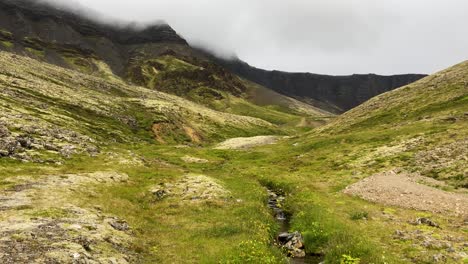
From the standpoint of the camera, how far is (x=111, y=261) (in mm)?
22875

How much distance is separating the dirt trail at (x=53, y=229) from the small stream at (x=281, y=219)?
41.2 ft

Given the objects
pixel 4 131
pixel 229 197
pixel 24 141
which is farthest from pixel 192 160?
pixel 229 197

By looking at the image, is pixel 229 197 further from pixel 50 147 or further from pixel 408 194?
pixel 50 147

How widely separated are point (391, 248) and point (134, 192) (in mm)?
32520

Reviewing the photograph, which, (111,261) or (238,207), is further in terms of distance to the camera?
(238,207)

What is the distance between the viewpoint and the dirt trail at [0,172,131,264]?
2127 centimetres

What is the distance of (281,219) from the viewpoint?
40688mm

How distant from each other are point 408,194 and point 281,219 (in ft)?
51.6

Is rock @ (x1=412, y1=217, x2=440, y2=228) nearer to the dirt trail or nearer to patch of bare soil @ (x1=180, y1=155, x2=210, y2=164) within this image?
the dirt trail

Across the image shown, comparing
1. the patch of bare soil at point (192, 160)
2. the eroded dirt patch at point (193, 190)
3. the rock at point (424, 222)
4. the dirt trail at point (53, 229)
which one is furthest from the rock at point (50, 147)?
the rock at point (424, 222)

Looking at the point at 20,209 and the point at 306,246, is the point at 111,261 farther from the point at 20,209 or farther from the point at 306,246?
the point at 306,246

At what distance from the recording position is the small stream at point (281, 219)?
91.7 ft

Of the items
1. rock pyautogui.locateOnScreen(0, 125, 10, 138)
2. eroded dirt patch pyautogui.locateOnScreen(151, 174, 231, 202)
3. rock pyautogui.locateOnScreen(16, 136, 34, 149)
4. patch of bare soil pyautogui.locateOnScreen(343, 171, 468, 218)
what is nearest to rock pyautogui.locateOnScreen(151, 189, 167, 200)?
eroded dirt patch pyautogui.locateOnScreen(151, 174, 231, 202)

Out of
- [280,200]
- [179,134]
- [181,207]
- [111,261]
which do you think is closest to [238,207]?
[181,207]
